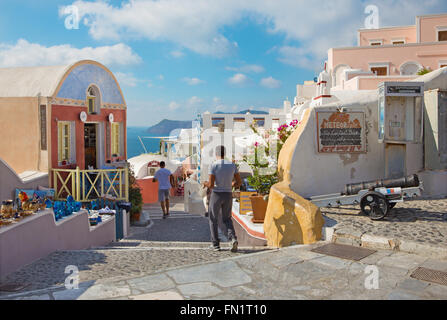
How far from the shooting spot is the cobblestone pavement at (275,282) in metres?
3.98

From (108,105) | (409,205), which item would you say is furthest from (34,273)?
(108,105)

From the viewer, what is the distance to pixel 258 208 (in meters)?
8.52

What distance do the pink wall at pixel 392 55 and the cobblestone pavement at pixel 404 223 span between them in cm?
1734

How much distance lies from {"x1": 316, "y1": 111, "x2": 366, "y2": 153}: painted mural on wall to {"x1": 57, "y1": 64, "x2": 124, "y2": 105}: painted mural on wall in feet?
29.5

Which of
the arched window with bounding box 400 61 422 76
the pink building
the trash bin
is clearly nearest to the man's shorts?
the trash bin

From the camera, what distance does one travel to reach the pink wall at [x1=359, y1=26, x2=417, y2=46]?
1075 inches

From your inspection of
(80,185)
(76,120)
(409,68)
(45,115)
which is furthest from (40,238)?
(409,68)

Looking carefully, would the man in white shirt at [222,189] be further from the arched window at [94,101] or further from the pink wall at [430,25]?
the pink wall at [430,25]

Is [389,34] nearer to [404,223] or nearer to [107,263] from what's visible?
[404,223]

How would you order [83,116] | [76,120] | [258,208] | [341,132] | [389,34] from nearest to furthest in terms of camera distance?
[258,208]
[341,132]
[76,120]
[83,116]
[389,34]

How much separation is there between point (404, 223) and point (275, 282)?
10.8ft

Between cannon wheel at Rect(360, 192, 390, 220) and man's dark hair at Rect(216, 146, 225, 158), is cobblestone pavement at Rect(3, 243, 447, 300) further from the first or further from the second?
man's dark hair at Rect(216, 146, 225, 158)
